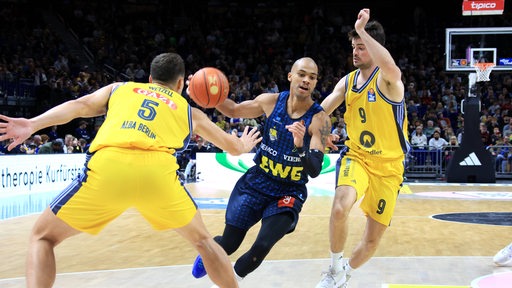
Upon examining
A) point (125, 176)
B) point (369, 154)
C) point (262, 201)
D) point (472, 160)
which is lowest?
point (472, 160)

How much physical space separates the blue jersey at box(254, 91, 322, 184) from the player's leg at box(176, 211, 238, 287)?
1241 mm

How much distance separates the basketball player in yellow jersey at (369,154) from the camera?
516 cm

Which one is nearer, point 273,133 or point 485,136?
point 273,133

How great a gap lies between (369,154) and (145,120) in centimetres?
228

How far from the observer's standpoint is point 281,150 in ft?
16.4

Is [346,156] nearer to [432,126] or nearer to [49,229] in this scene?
[49,229]

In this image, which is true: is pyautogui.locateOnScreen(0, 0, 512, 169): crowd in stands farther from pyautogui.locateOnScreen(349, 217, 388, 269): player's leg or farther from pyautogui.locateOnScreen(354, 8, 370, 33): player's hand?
pyautogui.locateOnScreen(354, 8, 370, 33): player's hand

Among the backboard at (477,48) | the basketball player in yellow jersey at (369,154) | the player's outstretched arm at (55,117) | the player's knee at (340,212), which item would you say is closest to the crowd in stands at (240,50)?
the backboard at (477,48)

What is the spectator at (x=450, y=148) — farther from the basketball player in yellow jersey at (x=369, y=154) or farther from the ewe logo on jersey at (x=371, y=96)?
the ewe logo on jersey at (x=371, y=96)

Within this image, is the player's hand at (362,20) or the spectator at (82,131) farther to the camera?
the spectator at (82,131)

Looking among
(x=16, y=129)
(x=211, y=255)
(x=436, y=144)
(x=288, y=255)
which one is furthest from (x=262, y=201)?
(x=436, y=144)

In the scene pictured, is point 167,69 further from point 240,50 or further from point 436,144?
point 240,50

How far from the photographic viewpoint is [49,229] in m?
3.71

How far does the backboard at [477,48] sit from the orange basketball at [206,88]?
13.1 metres
